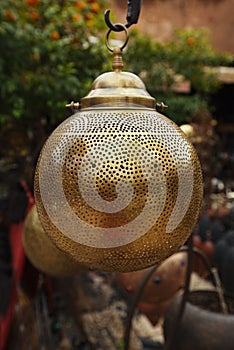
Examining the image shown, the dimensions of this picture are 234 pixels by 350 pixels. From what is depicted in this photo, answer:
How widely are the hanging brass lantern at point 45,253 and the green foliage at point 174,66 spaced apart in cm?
281

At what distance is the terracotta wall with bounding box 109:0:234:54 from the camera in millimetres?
4984

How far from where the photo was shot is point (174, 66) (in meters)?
3.87

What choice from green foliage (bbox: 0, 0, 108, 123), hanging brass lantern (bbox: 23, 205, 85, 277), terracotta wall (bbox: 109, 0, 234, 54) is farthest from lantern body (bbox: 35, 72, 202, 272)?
terracotta wall (bbox: 109, 0, 234, 54)

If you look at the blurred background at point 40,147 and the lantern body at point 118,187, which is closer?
the lantern body at point 118,187

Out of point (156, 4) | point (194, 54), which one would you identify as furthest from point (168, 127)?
point (156, 4)

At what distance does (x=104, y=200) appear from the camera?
0.50m

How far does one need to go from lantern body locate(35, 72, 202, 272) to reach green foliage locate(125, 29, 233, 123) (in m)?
3.21

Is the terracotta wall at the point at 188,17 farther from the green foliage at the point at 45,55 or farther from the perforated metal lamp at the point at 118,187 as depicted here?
the perforated metal lamp at the point at 118,187

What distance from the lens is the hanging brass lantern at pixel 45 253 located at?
988mm

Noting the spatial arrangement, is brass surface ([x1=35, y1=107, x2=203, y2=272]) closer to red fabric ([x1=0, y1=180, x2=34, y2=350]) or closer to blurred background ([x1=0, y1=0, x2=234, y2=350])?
blurred background ([x1=0, y1=0, x2=234, y2=350])

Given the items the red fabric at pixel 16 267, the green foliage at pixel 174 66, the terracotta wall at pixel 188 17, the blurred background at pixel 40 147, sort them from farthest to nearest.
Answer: the terracotta wall at pixel 188 17, the green foliage at pixel 174 66, the blurred background at pixel 40 147, the red fabric at pixel 16 267

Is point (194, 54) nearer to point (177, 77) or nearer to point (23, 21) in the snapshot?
point (177, 77)

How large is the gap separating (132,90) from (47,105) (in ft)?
5.06

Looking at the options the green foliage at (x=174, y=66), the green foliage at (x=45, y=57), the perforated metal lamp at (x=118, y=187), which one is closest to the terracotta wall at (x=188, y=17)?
the green foliage at (x=174, y=66)
